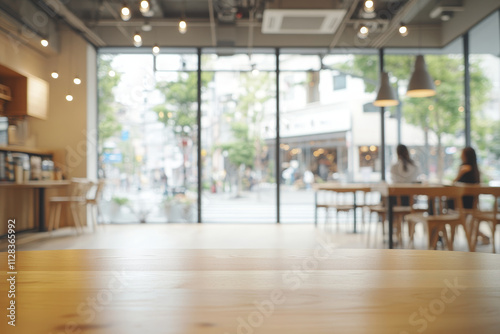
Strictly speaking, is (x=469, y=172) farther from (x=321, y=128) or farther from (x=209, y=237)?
(x=209, y=237)

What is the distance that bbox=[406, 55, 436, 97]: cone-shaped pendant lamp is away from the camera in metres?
5.97

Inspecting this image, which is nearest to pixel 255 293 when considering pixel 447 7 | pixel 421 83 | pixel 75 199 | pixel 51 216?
pixel 421 83

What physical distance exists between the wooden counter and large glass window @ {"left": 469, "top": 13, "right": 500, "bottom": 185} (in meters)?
7.87

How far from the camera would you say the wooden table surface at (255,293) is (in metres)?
0.46

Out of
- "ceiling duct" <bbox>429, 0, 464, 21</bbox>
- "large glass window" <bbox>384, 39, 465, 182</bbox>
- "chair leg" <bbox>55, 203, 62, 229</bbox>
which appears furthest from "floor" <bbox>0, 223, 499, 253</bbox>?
"ceiling duct" <bbox>429, 0, 464, 21</bbox>

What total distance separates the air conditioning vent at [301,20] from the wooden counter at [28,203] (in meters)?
4.57

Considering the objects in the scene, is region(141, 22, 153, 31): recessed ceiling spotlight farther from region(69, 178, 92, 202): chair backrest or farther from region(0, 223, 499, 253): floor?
region(0, 223, 499, 253): floor

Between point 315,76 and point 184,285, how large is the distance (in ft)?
27.2

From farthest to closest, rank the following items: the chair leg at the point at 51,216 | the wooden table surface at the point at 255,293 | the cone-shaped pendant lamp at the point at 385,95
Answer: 1. the chair leg at the point at 51,216
2. the cone-shaped pendant lamp at the point at 385,95
3. the wooden table surface at the point at 255,293

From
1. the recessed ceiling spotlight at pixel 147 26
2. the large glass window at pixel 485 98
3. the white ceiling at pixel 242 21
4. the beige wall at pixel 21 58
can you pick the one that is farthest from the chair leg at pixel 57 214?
the large glass window at pixel 485 98

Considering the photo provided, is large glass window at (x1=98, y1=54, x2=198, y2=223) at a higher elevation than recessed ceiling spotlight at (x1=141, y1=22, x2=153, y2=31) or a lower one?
lower

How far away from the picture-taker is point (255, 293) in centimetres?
56

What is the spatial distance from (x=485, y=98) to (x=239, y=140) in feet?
16.3

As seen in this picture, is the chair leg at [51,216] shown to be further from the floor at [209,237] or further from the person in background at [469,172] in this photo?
the person in background at [469,172]
